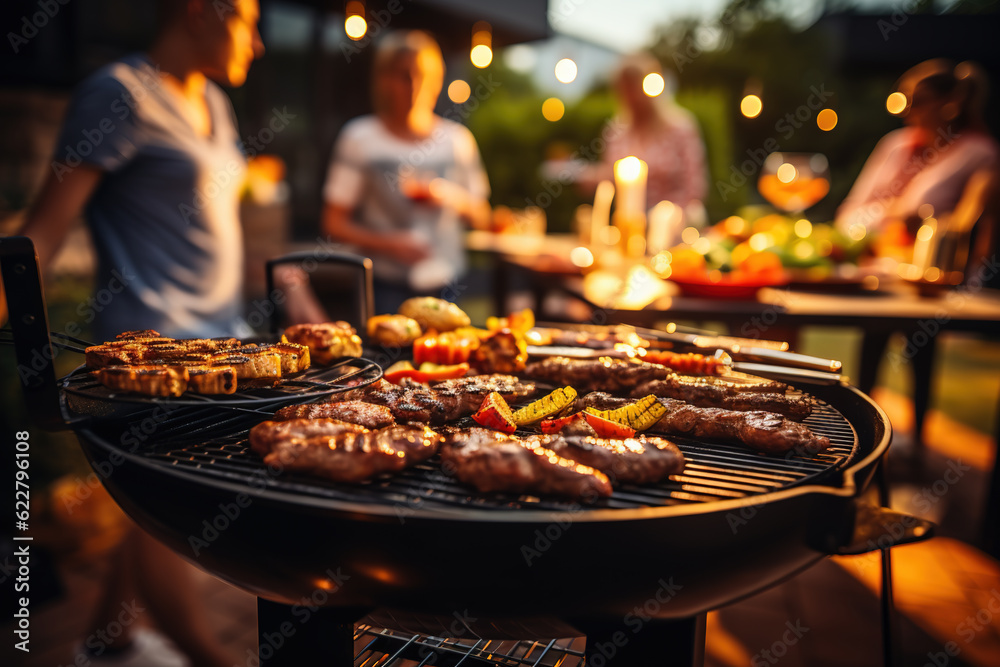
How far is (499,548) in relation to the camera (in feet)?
3.57

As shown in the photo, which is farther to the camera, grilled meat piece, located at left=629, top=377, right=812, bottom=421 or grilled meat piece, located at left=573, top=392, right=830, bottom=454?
grilled meat piece, located at left=629, top=377, right=812, bottom=421

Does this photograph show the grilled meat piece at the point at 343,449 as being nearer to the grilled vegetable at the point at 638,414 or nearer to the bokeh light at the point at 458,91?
the grilled vegetable at the point at 638,414

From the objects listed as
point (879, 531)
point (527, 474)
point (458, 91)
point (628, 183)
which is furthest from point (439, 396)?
point (458, 91)

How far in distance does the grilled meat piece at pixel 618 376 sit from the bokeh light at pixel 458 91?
988 cm

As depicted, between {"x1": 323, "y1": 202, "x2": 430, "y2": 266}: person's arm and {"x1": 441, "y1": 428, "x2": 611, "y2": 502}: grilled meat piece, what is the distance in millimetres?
3140

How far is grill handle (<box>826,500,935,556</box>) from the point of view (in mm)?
Answer: 1116

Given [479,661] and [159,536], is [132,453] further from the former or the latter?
[479,661]

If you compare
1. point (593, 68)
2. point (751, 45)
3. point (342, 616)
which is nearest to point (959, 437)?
point (342, 616)

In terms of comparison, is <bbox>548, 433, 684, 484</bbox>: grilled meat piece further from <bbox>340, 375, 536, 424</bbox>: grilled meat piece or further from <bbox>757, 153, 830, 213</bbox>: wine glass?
<bbox>757, 153, 830, 213</bbox>: wine glass

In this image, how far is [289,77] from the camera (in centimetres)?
955

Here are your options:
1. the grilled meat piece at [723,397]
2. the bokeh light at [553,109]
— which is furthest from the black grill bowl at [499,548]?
the bokeh light at [553,109]

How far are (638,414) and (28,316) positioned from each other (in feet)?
4.51

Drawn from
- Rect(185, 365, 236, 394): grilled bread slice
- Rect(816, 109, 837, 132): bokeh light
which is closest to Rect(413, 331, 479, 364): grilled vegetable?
Rect(185, 365, 236, 394): grilled bread slice

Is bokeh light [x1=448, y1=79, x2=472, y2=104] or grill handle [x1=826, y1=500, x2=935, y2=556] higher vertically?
bokeh light [x1=448, y1=79, x2=472, y2=104]
